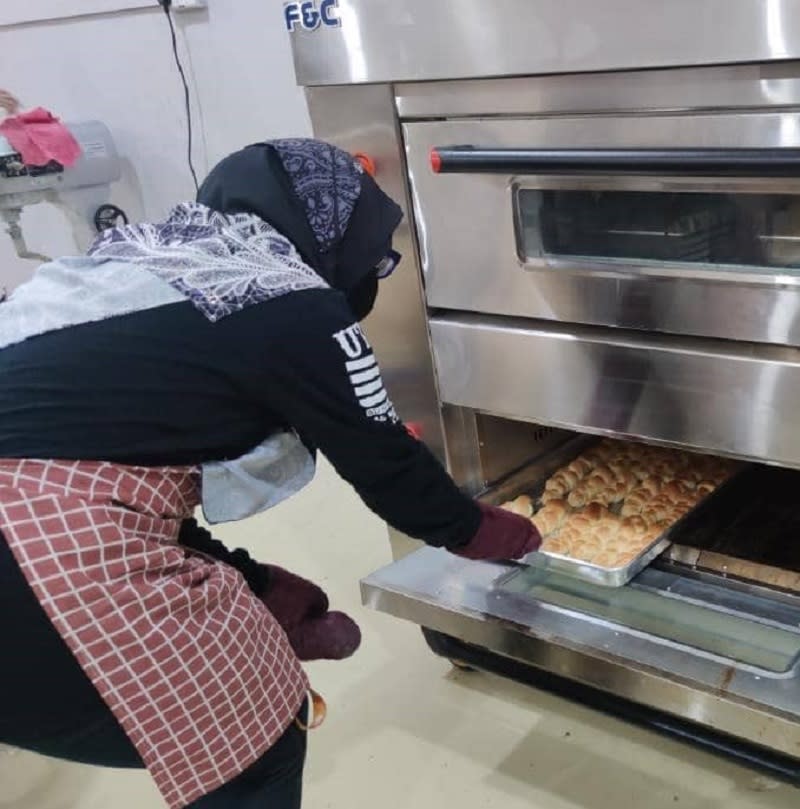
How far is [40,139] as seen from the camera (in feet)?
7.89

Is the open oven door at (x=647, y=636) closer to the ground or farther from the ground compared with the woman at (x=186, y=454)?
closer to the ground

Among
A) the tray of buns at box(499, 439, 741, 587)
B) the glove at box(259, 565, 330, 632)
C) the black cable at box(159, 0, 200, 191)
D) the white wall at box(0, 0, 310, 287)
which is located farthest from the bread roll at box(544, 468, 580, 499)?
the black cable at box(159, 0, 200, 191)

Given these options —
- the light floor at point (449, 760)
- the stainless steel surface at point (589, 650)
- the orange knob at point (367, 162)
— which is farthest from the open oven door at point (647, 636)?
the orange knob at point (367, 162)

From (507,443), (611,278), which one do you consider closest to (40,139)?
(507,443)

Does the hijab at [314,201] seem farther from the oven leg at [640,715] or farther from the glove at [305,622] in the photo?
the oven leg at [640,715]

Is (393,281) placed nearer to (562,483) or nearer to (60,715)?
(562,483)

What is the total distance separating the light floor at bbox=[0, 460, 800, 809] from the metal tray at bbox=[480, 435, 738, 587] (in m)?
0.38

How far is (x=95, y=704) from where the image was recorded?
95 centimetres

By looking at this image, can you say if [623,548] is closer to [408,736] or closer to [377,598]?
[377,598]

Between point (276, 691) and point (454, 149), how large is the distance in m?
0.66

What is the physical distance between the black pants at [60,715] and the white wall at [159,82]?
5.01 ft

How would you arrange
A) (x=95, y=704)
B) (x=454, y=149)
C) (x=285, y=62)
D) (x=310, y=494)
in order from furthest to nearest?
(x=310, y=494) < (x=285, y=62) < (x=454, y=149) < (x=95, y=704)

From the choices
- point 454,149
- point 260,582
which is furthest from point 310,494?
point 454,149

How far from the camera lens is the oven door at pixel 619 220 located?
0.97m
